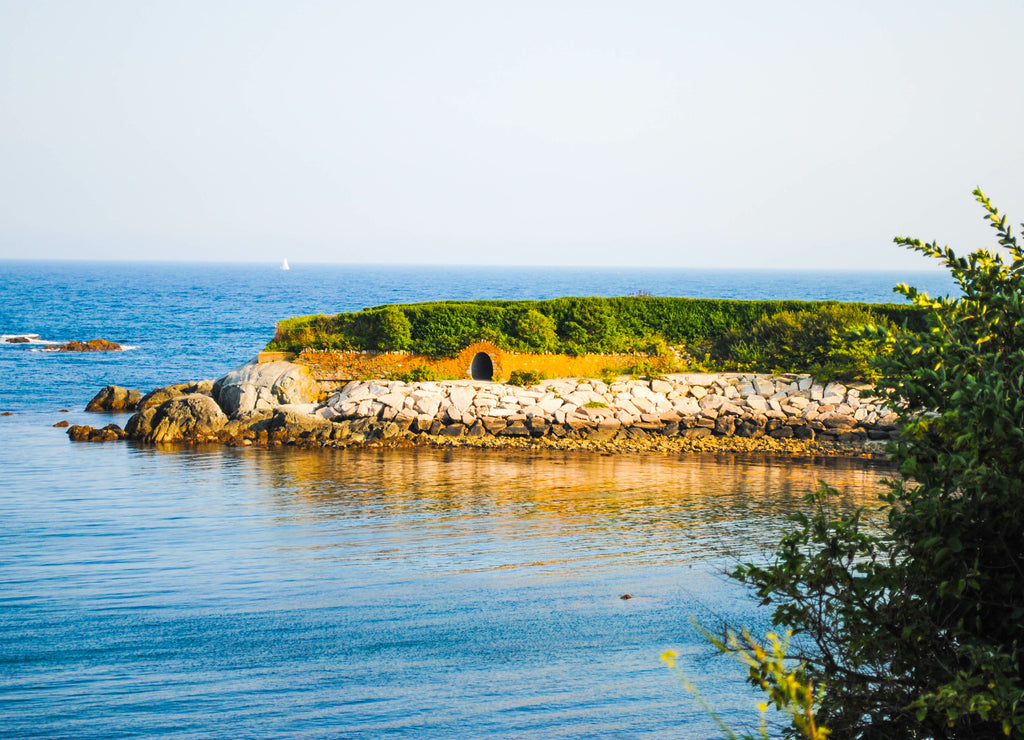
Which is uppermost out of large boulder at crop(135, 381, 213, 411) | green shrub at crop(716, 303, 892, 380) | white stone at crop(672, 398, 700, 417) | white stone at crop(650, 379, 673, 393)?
green shrub at crop(716, 303, 892, 380)

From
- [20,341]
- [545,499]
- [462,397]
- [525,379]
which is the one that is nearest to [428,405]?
[462,397]

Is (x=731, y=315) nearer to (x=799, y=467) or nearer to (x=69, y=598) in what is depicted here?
(x=799, y=467)

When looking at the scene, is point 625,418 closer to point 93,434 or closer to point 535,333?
point 535,333

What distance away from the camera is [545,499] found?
18.3 m

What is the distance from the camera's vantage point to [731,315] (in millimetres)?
29375

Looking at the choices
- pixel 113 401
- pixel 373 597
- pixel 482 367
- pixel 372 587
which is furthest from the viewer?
pixel 113 401

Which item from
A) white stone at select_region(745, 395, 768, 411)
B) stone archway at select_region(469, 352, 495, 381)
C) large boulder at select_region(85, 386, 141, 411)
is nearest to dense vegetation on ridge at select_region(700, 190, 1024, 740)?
white stone at select_region(745, 395, 768, 411)

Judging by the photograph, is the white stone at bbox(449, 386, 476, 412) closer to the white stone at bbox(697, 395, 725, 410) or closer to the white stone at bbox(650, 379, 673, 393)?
the white stone at bbox(650, 379, 673, 393)

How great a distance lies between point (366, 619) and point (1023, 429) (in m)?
8.97

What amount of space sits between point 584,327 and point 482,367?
3.74 meters

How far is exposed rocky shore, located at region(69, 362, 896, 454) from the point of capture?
24531 millimetres

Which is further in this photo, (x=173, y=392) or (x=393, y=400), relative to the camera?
(x=173, y=392)

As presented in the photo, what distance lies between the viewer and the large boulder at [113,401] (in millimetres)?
32406

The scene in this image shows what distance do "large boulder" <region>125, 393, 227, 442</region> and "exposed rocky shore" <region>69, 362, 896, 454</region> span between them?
32 mm
